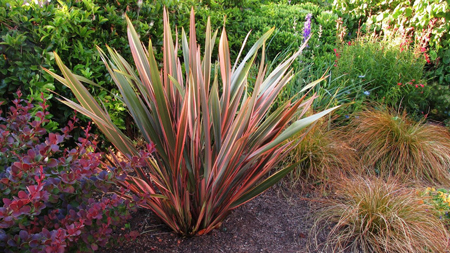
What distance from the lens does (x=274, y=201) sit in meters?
2.83

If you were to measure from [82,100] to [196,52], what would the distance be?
0.68 meters

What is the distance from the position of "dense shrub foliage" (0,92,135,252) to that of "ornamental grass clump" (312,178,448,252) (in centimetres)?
148

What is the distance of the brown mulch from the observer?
2209 millimetres

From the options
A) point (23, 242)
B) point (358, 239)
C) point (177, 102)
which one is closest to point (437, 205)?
point (358, 239)

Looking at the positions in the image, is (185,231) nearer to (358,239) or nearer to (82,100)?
(82,100)

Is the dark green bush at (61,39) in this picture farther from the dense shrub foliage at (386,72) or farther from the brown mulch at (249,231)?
the dense shrub foliage at (386,72)

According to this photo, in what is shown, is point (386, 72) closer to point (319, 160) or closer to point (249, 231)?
point (319, 160)

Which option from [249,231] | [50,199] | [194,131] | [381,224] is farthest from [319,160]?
[50,199]

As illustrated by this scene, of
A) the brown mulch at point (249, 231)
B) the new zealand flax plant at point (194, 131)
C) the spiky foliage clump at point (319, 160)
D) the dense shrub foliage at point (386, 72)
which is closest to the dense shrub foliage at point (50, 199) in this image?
the new zealand flax plant at point (194, 131)

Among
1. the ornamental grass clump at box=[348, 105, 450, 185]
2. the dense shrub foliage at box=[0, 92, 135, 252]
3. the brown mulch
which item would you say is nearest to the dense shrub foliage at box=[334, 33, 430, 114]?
the ornamental grass clump at box=[348, 105, 450, 185]

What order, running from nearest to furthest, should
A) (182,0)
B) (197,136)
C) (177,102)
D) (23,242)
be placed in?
(23,242) < (197,136) < (177,102) < (182,0)

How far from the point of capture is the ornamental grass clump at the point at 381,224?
7.80 feet

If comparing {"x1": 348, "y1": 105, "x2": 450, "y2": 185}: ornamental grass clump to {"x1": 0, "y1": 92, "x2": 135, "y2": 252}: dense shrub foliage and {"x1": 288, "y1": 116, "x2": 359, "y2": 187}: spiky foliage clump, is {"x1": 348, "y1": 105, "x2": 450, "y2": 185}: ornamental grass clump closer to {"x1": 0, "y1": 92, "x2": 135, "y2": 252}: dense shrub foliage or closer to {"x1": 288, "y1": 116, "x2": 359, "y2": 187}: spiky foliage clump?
{"x1": 288, "y1": 116, "x2": 359, "y2": 187}: spiky foliage clump

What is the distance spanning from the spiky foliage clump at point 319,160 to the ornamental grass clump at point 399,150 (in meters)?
0.32
